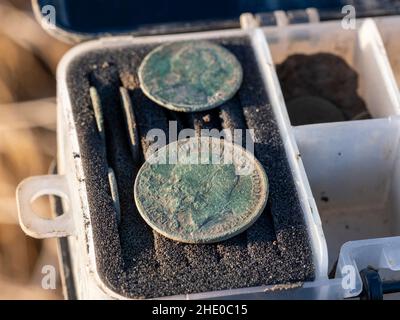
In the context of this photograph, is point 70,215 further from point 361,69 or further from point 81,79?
point 361,69

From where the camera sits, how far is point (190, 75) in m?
1.09

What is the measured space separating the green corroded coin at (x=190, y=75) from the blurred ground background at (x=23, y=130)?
0.57m

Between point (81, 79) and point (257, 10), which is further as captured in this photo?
point (257, 10)

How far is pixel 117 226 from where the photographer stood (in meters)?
0.93

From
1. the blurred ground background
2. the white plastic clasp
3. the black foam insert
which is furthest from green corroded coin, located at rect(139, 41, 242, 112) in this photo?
the blurred ground background

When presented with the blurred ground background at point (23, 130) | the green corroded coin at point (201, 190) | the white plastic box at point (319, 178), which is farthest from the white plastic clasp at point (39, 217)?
the blurred ground background at point (23, 130)

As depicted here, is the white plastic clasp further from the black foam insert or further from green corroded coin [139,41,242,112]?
green corroded coin [139,41,242,112]

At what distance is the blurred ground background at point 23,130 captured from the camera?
1.53 metres

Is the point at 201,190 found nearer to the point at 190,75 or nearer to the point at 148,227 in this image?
the point at 148,227

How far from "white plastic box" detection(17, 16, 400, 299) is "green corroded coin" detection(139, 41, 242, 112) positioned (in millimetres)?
45

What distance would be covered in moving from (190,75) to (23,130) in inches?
24.8

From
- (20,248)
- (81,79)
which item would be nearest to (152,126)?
(81,79)

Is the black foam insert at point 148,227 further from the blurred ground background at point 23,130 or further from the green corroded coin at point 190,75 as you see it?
the blurred ground background at point 23,130

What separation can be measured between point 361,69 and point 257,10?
22 centimetres
